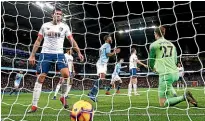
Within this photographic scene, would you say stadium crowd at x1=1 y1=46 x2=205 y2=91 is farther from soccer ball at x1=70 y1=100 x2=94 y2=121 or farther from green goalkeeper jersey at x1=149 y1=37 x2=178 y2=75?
soccer ball at x1=70 y1=100 x2=94 y2=121

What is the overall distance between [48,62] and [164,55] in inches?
71.9

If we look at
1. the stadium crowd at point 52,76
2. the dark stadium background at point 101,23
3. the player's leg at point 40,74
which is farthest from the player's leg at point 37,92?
the dark stadium background at point 101,23

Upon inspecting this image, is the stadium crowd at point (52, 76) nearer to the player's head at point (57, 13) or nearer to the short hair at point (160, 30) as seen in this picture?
the player's head at point (57, 13)

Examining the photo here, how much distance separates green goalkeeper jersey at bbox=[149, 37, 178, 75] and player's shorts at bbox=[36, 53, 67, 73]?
4.75 feet

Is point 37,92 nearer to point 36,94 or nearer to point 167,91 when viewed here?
point 36,94

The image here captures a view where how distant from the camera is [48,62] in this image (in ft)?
16.4

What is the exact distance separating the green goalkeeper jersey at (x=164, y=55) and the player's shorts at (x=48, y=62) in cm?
145

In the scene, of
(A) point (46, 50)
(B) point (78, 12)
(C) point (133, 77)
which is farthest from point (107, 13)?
(A) point (46, 50)

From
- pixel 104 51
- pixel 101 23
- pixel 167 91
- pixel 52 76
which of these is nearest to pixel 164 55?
pixel 167 91

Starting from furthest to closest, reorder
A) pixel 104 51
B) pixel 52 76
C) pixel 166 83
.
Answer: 1. pixel 52 76
2. pixel 104 51
3. pixel 166 83

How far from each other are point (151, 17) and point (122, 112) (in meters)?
19.6

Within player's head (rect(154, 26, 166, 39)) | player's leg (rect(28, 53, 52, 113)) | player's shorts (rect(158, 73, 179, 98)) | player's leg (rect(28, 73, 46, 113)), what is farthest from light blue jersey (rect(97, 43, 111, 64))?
player's shorts (rect(158, 73, 179, 98))

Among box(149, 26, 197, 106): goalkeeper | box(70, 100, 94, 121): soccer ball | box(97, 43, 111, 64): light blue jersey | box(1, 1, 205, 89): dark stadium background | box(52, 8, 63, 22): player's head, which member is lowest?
box(70, 100, 94, 121): soccer ball

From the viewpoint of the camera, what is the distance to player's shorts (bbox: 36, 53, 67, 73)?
16.2 feet
